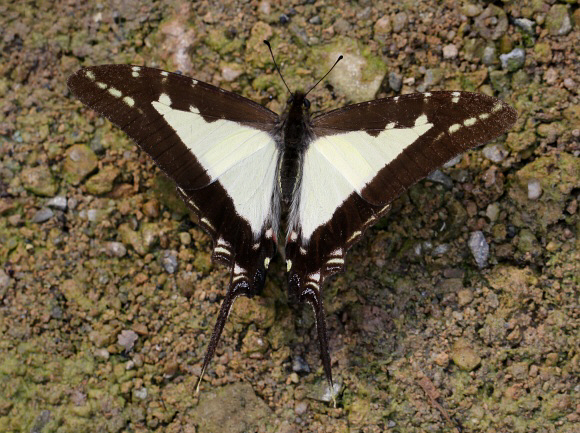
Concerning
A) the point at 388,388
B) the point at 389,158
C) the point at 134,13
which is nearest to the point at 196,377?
the point at 388,388

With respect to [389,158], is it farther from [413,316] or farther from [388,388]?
[388,388]

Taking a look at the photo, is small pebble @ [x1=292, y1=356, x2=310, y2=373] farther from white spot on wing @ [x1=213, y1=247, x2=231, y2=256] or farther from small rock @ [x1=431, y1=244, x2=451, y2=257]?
small rock @ [x1=431, y1=244, x2=451, y2=257]

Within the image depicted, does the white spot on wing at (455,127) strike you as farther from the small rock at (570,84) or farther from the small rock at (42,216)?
the small rock at (42,216)

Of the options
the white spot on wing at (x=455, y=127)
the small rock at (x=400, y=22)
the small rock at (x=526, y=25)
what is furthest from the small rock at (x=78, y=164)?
the small rock at (x=526, y=25)

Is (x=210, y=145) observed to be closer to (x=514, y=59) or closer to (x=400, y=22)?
(x=400, y=22)

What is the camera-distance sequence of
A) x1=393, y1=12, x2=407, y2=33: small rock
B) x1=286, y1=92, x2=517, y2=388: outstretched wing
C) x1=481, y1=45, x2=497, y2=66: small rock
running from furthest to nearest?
x1=393, y1=12, x2=407, y2=33: small rock < x1=481, y1=45, x2=497, y2=66: small rock < x1=286, y1=92, x2=517, y2=388: outstretched wing

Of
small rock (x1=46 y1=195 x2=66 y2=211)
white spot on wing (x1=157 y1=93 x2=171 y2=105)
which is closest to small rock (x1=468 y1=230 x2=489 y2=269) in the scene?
white spot on wing (x1=157 y1=93 x2=171 y2=105)

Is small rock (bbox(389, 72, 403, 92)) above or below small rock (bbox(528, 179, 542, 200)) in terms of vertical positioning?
above
